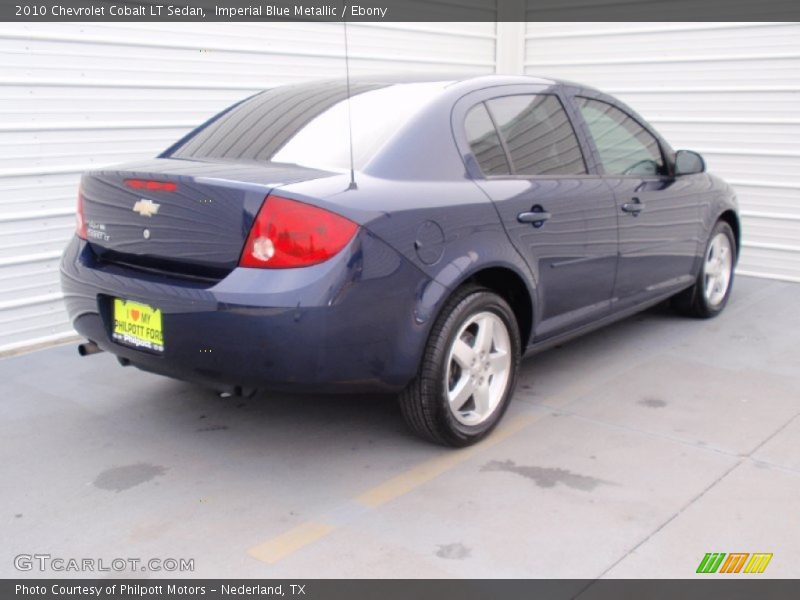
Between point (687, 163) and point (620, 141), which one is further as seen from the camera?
point (687, 163)

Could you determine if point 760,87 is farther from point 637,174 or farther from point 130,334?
point 130,334

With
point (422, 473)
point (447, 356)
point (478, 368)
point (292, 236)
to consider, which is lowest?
point (422, 473)

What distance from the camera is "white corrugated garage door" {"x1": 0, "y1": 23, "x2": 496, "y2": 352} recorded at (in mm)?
5188

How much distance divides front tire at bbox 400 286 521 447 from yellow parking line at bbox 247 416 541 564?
0.22ft

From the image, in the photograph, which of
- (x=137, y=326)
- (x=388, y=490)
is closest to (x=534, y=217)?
(x=388, y=490)

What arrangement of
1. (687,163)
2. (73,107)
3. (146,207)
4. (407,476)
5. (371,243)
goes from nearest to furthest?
1. (371,243)
2. (146,207)
3. (407,476)
4. (687,163)
5. (73,107)

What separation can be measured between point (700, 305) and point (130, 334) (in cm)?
392

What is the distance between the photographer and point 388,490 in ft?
11.5

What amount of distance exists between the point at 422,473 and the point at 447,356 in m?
0.50

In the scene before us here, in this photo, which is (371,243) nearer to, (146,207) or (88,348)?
(146,207)

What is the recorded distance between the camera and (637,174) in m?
4.98

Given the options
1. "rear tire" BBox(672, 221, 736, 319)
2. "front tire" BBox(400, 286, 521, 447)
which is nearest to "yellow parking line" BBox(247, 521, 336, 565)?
"front tire" BBox(400, 286, 521, 447)
